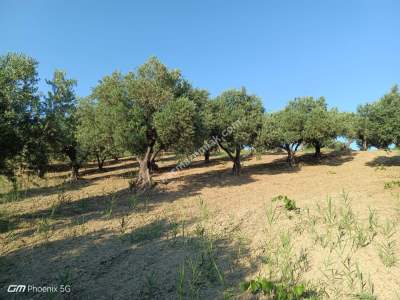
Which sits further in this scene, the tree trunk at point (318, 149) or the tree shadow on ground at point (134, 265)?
the tree trunk at point (318, 149)

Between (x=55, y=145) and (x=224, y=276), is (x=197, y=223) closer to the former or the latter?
(x=224, y=276)

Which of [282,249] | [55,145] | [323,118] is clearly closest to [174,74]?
[55,145]

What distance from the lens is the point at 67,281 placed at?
738 cm

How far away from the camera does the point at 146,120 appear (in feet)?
75.7

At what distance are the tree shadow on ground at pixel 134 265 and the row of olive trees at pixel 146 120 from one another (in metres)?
7.11

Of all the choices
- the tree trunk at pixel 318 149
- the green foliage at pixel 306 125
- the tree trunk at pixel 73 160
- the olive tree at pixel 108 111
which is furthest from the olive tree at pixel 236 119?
the tree trunk at pixel 73 160

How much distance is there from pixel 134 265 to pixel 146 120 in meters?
16.0

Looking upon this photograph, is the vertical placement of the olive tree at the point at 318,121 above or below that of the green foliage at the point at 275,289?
above

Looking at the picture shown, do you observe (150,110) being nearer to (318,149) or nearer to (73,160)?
(73,160)

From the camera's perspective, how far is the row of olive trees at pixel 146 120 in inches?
593

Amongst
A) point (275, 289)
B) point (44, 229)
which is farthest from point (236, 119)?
point (275, 289)

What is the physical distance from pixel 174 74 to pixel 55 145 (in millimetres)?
10964

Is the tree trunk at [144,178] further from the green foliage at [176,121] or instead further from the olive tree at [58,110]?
the olive tree at [58,110]

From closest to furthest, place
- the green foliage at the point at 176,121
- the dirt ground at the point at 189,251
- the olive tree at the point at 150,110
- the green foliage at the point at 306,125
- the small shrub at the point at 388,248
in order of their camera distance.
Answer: the dirt ground at the point at 189,251
the small shrub at the point at 388,248
the green foliage at the point at 176,121
the olive tree at the point at 150,110
the green foliage at the point at 306,125
